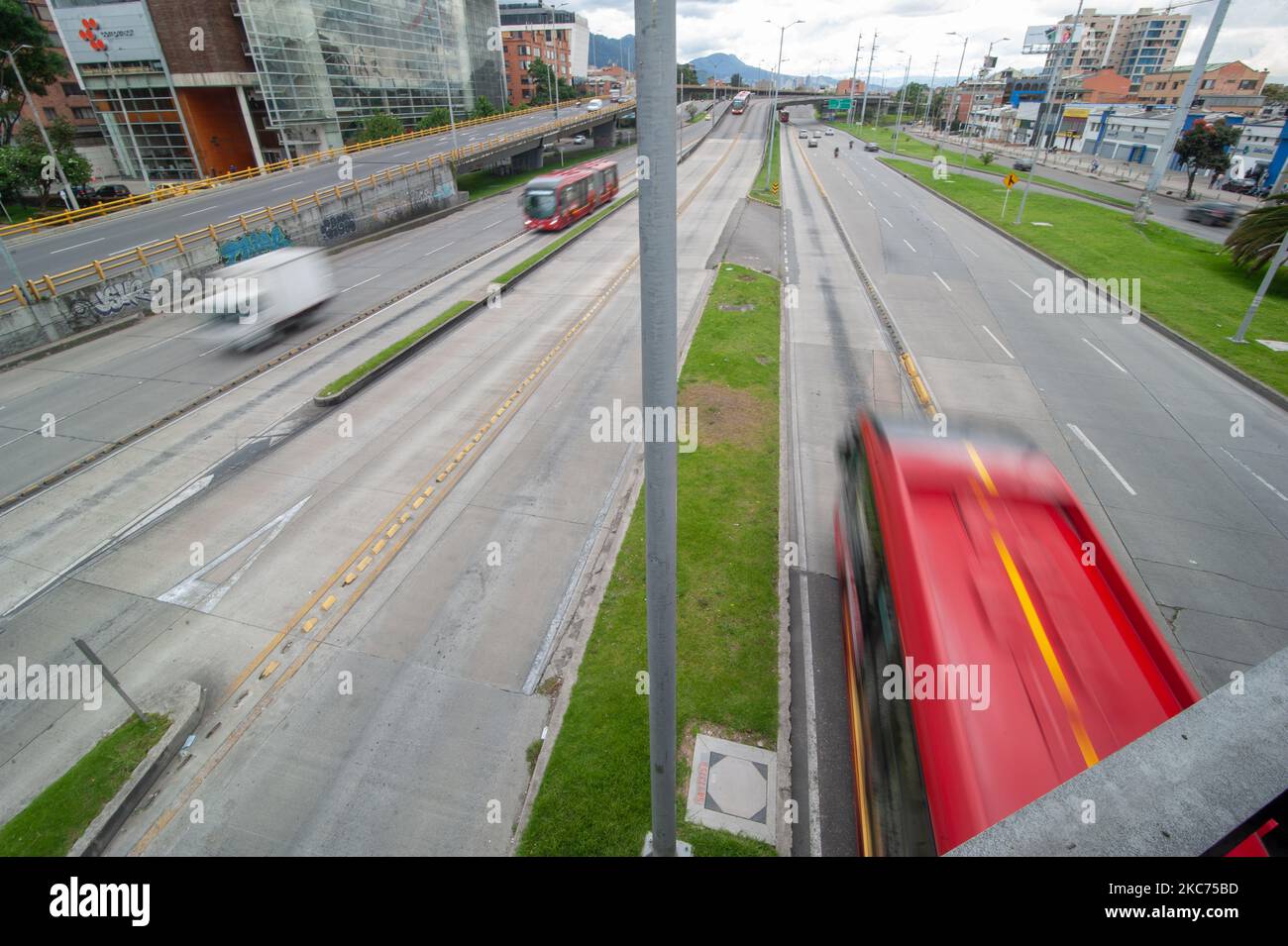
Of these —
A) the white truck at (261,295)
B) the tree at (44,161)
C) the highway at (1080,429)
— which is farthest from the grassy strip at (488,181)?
the highway at (1080,429)

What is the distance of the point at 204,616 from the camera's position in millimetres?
9922

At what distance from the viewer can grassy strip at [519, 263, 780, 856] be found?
267 inches

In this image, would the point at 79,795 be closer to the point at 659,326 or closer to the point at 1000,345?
the point at 659,326

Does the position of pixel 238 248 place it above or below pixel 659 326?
below

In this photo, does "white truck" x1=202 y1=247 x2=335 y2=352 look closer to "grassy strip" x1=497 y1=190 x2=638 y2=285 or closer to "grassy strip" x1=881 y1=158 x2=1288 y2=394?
"grassy strip" x1=497 y1=190 x2=638 y2=285

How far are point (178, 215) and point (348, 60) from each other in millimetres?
33915

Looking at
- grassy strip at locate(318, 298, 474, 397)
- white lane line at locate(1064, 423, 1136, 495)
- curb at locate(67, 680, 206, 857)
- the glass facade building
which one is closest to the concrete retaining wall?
the glass facade building

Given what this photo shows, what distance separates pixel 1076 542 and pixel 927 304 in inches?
777

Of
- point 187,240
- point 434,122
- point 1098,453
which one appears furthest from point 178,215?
point 1098,453

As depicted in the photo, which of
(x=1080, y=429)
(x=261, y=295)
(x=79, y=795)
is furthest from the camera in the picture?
(x=261, y=295)

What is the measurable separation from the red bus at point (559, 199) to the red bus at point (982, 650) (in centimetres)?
3177

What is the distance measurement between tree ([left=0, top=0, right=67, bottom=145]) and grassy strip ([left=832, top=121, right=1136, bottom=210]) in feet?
227

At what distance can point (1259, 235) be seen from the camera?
991 inches
